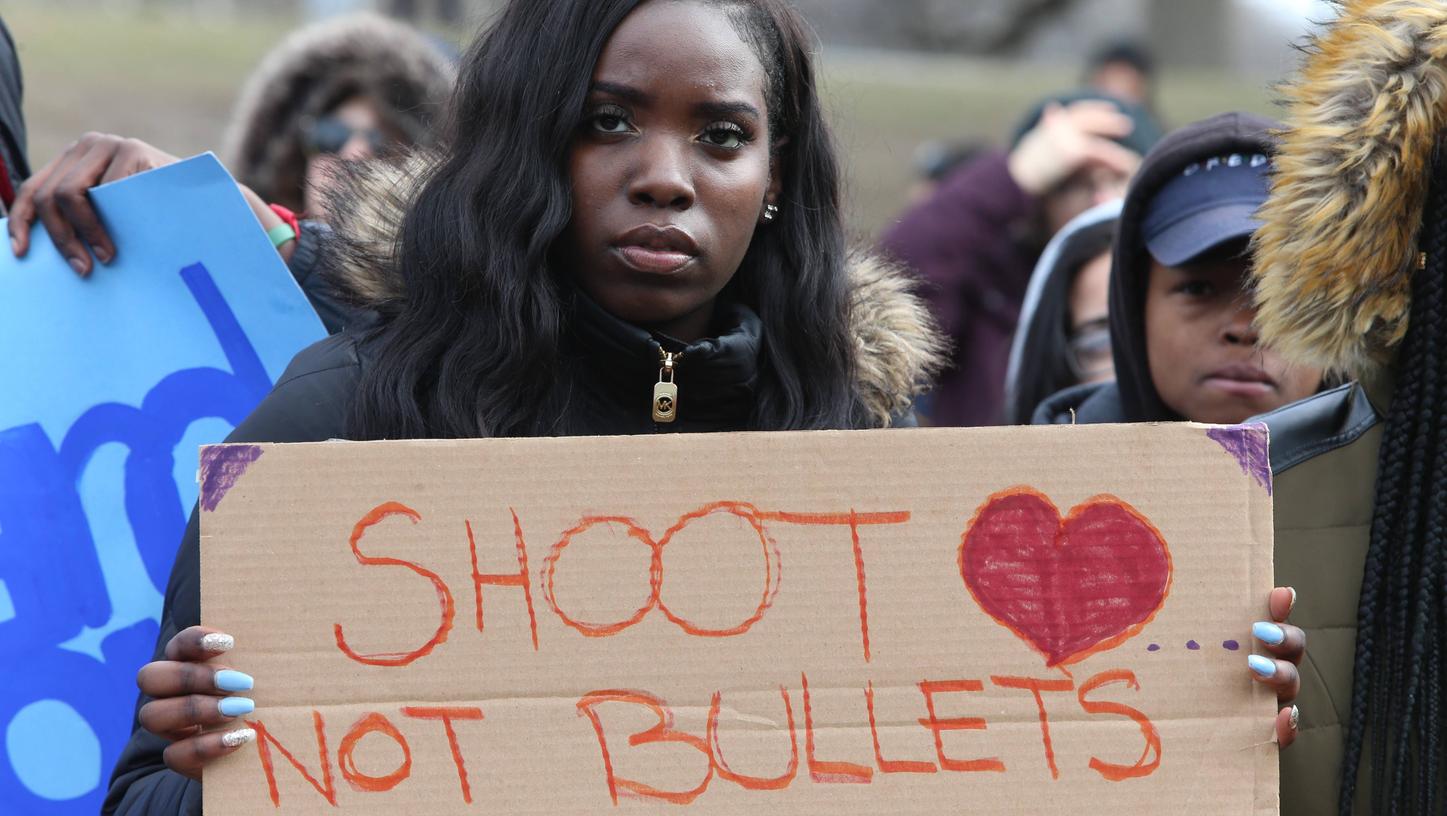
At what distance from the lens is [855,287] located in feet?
7.45

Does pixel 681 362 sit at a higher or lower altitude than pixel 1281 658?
higher

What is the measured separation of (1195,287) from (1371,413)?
69 cm

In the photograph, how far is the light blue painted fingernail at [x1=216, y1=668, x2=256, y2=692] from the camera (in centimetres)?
162

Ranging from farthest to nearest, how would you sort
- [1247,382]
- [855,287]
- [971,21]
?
[971,21]
[1247,382]
[855,287]

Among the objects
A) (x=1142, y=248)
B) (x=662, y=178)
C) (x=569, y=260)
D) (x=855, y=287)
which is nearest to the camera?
(x=662, y=178)

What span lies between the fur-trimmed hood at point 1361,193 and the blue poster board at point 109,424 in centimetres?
133

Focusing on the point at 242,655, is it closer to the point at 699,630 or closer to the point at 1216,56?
the point at 699,630

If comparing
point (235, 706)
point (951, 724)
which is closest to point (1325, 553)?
point (951, 724)

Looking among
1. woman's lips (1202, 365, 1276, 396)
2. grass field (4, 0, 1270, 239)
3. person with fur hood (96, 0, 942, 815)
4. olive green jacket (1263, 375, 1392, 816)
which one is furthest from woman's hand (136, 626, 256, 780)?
grass field (4, 0, 1270, 239)

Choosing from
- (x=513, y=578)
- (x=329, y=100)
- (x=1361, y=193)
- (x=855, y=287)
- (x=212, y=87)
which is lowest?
(x=513, y=578)

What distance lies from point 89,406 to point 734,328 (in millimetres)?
910

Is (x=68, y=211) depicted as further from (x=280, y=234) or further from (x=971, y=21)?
(x=971, y=21)

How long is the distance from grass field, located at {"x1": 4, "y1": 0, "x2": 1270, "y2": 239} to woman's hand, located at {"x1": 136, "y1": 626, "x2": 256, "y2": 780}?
740 cm

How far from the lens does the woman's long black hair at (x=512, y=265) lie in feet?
6.14
